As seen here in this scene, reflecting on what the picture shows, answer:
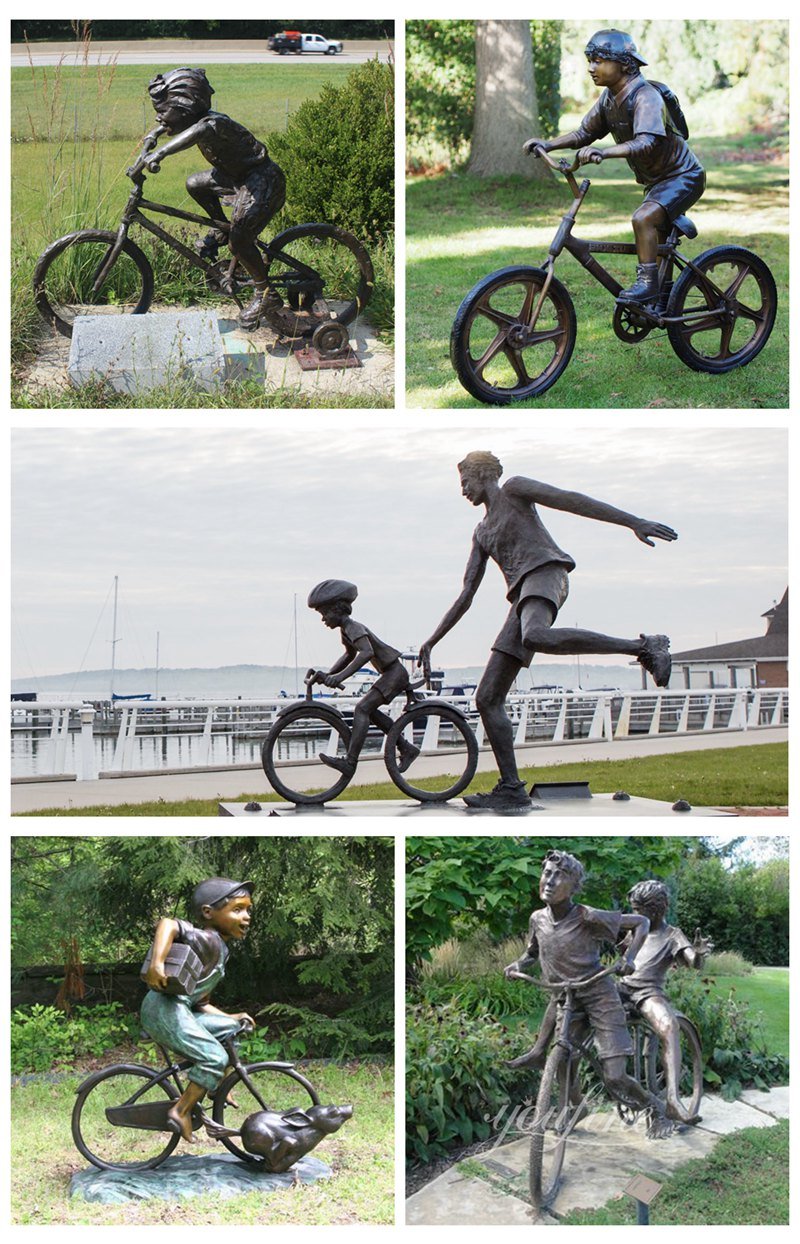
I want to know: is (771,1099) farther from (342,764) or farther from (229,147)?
(229,147)

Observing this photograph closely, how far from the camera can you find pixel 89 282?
6.98 metres

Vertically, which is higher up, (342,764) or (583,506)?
(583,506)

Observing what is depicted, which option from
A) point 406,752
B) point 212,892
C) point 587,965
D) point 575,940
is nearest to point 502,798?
point 406,752

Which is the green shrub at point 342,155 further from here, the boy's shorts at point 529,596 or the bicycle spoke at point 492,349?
the boy's shorts at point 529,596

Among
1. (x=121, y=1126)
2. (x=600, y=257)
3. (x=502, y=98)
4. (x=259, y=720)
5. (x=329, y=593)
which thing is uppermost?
(x=502, y=98)

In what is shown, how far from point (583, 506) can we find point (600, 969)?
6.32ft

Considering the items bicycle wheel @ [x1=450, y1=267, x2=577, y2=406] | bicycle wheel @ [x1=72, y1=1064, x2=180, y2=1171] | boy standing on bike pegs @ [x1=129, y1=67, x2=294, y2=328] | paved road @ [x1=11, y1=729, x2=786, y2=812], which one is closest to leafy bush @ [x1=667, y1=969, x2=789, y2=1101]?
paved road @ [x1=11, y1=729, x2=786, y2=812]

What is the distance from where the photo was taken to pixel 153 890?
7.78 metres

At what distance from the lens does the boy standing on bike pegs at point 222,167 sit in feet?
21.1

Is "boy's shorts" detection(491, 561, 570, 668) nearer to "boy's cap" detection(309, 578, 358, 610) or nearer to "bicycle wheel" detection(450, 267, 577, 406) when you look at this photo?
"boy's cap" detection(309, 578, 358, 610)

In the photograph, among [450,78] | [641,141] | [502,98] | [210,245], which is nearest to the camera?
[641,141]

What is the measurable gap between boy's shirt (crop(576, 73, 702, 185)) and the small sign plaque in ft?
14.0

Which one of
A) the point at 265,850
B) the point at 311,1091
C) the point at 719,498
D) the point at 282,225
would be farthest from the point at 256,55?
the point at 311,1091

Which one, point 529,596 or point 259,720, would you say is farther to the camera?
point 259,720
